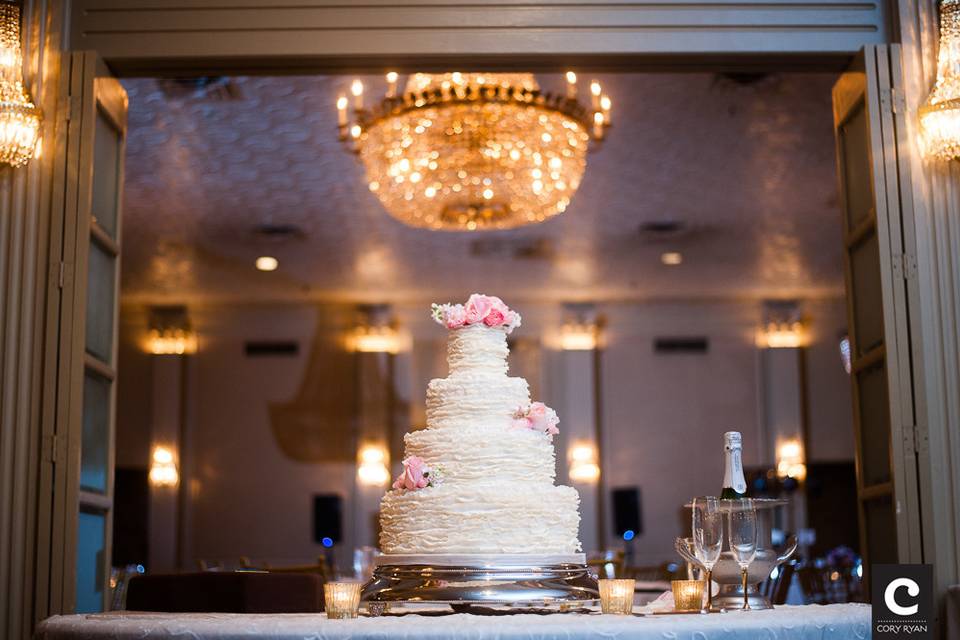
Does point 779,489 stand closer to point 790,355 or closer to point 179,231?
point 790,355

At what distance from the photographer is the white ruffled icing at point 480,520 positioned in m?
3.34

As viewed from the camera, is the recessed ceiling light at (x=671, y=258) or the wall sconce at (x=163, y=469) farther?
the wall sconce at (x=163, y=469)

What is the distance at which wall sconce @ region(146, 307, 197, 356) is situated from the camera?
15891mm

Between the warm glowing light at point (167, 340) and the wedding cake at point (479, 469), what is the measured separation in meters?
12.8

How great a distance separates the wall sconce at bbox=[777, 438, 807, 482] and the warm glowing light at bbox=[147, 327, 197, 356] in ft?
26.7

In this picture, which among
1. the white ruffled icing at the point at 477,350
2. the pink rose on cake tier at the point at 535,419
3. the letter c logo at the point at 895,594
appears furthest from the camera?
the white ruffled icing at the point at 477,350

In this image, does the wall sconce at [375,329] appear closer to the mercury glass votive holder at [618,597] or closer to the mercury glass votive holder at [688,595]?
the mercury glass votive holder at [688,595]

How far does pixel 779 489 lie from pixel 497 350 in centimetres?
1255

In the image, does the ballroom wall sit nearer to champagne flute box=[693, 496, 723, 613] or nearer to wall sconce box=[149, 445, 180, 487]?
wall sconce box=[149, 445, 180, 487]

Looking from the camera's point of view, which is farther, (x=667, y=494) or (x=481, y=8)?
(x=667, y=494)

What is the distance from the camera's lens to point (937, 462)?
4141 mm

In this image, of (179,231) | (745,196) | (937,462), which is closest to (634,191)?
(745,196)

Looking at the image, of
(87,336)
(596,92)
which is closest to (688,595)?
(87,336)

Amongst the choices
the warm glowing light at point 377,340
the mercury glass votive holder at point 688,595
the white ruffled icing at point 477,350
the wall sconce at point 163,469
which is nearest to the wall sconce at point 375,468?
the warm glowing light at point 377,340
